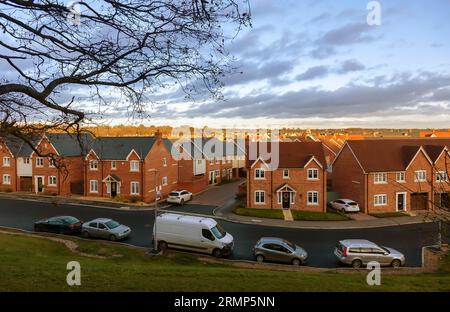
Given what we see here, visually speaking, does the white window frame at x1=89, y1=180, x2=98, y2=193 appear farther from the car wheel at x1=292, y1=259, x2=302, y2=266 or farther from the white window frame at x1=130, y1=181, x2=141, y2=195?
the car wheel at x1=292, y1=259, x2=302, y2=266

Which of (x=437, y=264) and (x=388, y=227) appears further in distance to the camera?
(x=388, y=227)

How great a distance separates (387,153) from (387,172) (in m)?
3.22

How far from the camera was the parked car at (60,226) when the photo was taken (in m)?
26.9

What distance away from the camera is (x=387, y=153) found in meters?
42.2

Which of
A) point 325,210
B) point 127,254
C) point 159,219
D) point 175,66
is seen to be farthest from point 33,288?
point 325,210

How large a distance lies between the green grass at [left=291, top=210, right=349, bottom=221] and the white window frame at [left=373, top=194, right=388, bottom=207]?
5053mm

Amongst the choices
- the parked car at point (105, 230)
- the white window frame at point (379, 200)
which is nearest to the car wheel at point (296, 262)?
the parked car at point (105, 230)

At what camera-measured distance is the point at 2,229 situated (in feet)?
91.7

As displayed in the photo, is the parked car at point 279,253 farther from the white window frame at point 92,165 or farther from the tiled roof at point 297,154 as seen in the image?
the white window frame at point 92,165

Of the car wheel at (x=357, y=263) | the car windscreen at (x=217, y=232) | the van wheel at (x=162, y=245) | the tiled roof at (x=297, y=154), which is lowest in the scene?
the car wheel at (x=357, y=263)

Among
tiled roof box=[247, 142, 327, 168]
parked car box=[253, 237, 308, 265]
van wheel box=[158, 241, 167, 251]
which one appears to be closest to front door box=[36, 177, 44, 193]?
tiled roof box=[247, 142, 327, 168]

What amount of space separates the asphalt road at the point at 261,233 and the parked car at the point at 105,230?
686 mm
